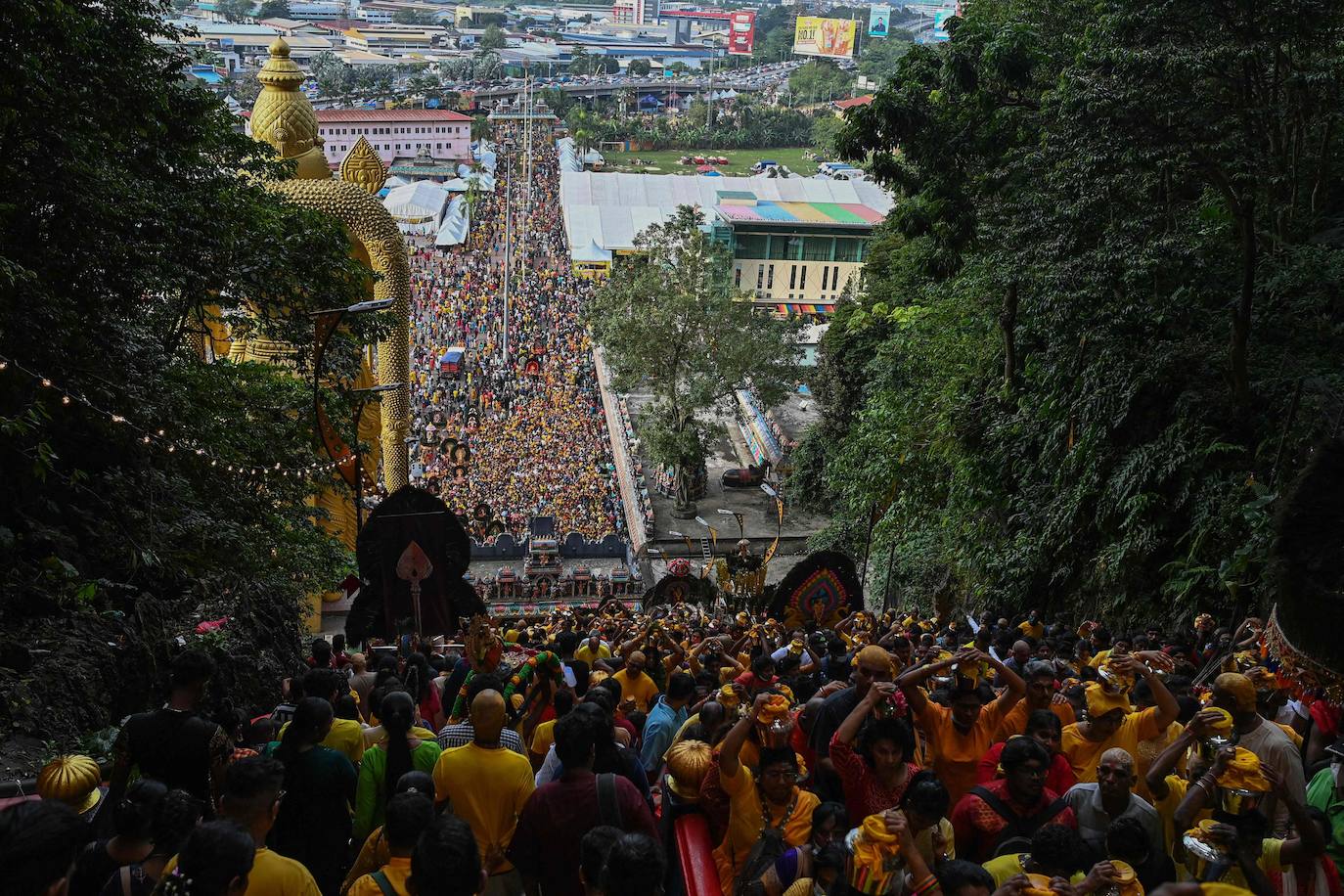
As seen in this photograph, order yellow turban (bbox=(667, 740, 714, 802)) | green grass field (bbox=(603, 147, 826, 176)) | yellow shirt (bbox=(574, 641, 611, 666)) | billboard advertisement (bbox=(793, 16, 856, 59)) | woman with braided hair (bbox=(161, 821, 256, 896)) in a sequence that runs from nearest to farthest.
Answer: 1. woman with braided hair (bbox=(161, 821, 256, 896))
2. yellow turban (bbox=(667, 740, 714, 802))
3. yellow shirt (bbox=(574, 641, 611, 666))
4. green grass field (bbox=(603, 147, 826, 176))
5. billboard advertisement (bbox=(793, 16, 856, 59))

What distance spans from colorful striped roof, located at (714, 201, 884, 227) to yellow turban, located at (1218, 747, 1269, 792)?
160 ft

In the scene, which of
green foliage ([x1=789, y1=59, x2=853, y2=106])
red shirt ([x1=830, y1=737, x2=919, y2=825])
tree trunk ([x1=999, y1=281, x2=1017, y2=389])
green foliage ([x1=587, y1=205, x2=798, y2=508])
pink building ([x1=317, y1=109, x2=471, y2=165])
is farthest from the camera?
green foliage ([x1=789, y1=59, x2=853, y2=106])

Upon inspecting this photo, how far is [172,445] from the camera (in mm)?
9891

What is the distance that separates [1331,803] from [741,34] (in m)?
161

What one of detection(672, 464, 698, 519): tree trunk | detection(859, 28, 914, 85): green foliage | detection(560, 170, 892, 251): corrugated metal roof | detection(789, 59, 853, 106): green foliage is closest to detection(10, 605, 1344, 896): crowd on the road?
detection(672, 464, 698, 519): tree trunk

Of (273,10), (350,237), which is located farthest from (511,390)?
(273,10)

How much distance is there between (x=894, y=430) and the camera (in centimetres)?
2006

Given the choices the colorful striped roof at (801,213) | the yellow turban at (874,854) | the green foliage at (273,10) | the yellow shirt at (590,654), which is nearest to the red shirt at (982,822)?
the yellow turban at (874,854)

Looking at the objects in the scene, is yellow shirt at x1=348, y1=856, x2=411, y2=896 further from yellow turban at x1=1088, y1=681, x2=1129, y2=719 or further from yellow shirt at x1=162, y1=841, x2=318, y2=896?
yellow turban at x1=1088, y1=681, x2=1129, y2=719

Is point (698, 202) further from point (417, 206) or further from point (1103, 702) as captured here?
point (1103, 702)

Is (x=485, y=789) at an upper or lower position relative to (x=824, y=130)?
lower

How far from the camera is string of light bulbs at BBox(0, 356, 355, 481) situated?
27.4 ft

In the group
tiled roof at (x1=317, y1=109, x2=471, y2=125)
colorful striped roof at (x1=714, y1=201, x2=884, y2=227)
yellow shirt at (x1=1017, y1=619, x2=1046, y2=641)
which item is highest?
tiled roof at (x1=317, y1=109, x2=471, y2=125)

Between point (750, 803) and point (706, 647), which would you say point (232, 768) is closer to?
point (750, 803)
